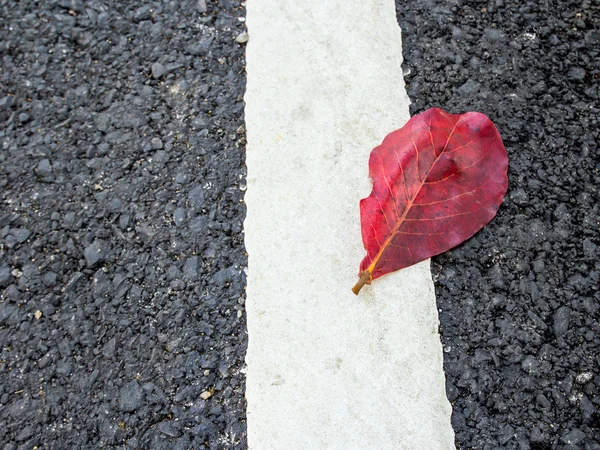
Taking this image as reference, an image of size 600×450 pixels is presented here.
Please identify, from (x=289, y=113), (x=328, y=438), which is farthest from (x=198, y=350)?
(x=289, y=113)

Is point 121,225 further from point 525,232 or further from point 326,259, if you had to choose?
point 525,232

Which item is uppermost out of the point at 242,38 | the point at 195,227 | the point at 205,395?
the point at 242,38

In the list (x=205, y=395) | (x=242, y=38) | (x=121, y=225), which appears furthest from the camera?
(x=242, y=38)

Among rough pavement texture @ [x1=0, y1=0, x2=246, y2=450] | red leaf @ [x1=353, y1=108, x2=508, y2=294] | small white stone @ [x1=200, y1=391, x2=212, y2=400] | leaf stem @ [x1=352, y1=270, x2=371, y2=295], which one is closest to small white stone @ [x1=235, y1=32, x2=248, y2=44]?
rough pavement texture @ [x1=0, y1=0, x2=246, y2=450]

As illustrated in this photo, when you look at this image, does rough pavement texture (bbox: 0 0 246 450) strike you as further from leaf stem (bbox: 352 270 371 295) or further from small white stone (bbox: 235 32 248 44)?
leaf stem (bbox: 352 270 371 295)

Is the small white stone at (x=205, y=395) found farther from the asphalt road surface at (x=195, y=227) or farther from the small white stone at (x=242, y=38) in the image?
the small white stone at (x=242, y=38)

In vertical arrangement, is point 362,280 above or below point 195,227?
below

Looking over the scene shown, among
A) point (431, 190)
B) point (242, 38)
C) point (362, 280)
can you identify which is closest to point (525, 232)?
point (431, 190)
